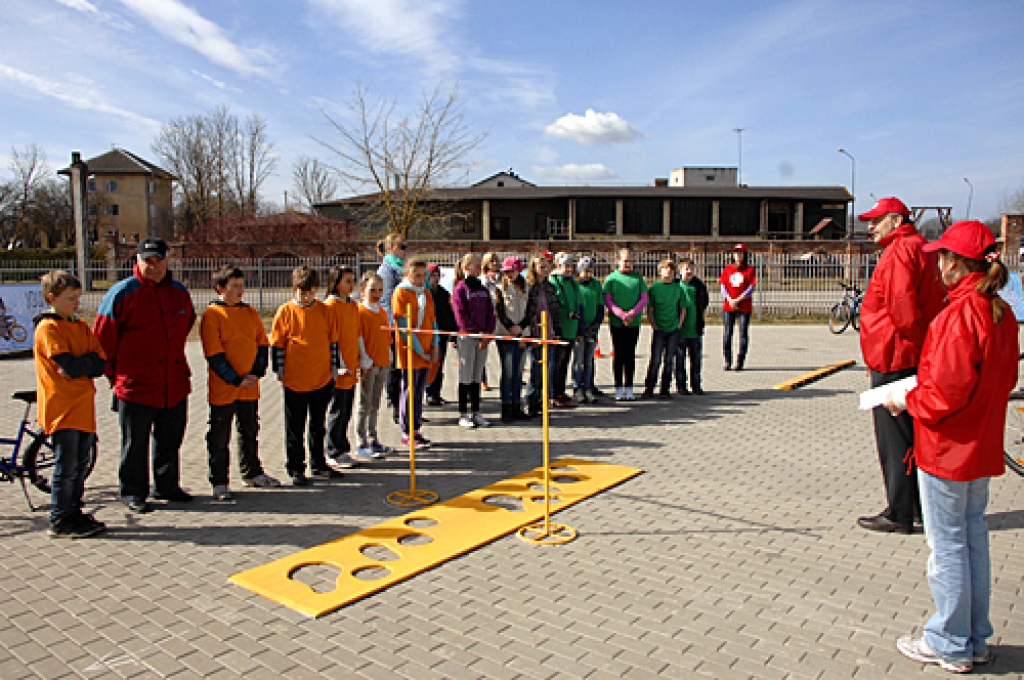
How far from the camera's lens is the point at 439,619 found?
414 cm

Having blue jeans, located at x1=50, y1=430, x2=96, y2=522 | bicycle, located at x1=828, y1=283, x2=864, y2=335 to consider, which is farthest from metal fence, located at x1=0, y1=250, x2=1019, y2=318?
blue jeans, located at x1=50, y1=430, x2=96, y2=522

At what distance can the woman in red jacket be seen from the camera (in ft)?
11.3

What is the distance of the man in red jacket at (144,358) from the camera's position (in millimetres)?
5691

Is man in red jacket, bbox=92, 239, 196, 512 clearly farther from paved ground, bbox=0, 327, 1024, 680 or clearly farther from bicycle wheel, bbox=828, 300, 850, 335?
bicycle wheel, bbox=828, 300, 850, 335

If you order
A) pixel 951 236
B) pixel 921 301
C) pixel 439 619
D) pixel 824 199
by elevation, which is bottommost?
pixel 439 619

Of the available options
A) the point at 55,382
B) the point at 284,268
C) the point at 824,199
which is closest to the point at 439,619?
the point at 55,382

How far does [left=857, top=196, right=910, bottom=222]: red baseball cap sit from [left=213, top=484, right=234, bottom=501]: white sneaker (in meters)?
5.53

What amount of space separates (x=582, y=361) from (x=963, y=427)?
725 cm

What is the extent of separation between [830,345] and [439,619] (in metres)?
16.3

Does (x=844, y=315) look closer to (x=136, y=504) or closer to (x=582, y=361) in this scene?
(x=582, y=361)

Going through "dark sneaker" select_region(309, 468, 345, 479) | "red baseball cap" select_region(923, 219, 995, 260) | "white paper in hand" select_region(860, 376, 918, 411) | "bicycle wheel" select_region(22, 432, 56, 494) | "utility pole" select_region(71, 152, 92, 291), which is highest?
"utility pole" select_region(71, 152, 92, 291)

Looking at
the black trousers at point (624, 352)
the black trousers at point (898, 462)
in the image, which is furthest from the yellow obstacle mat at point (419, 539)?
the black trousers at point (624, 352)

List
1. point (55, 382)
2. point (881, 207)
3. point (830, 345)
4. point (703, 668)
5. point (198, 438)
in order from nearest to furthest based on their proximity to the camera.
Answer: point (703, 668), point (55, 382), point (881, 207), point (198, 438), point (830, 345)

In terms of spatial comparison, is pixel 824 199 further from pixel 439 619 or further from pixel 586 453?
pixel 439 619
